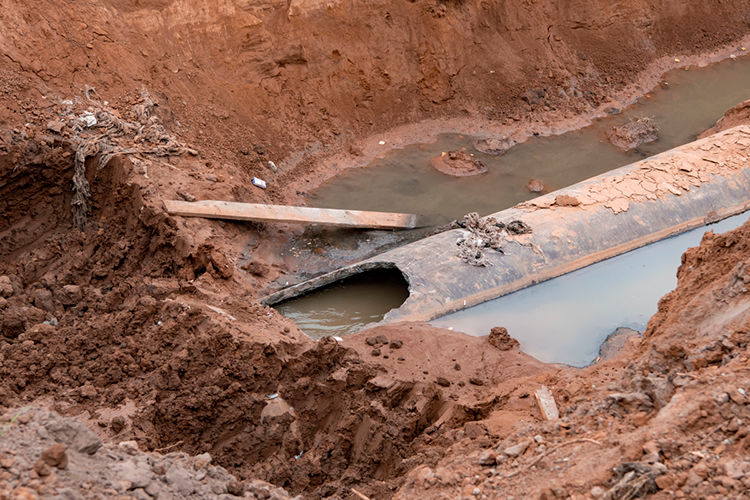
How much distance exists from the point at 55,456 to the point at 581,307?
6521 millimetres

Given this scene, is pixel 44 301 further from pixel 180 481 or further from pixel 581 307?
pixel 581 307

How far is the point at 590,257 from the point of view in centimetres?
831

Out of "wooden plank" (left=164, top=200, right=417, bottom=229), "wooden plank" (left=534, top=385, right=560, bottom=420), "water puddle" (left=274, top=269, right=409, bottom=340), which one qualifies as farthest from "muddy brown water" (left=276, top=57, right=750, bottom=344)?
"wooden plank" (left=534, top=385, right=560, bottom=420)

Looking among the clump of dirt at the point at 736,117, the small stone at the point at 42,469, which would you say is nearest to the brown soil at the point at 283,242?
the small stone at the point at 42,469

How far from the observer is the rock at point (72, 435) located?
3510 mm

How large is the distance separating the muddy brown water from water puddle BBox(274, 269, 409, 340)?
0.5 inches

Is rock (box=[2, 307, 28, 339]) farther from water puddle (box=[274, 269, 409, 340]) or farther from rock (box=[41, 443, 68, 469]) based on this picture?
rock (box=[41, 443, 68, 469])

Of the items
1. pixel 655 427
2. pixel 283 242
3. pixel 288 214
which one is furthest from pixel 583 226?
pixel 655 427

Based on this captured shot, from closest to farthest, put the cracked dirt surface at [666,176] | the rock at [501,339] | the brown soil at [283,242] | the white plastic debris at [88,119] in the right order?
the brown soil at [283,242] < the rock at [501,339] < the white plastic debris at [88,119] < the cracked dirt surface at [666,176]

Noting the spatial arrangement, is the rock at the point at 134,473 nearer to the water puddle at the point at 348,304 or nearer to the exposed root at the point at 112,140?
the water puddle at the point at 348,304

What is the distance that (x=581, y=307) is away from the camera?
26.2ft

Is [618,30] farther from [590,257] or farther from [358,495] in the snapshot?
[358,495]

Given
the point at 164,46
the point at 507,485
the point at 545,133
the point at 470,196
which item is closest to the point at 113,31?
the point at 164,46

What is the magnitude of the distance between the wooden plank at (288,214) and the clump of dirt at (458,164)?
65.1 inches
